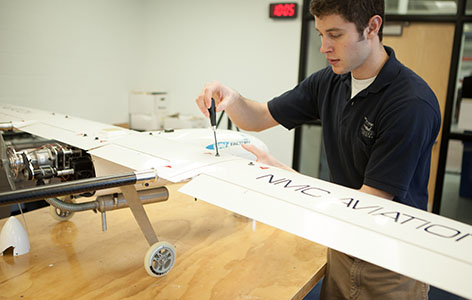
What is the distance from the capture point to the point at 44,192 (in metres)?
0.99

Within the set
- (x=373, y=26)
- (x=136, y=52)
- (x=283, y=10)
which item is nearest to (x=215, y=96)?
(x=373, y=26)

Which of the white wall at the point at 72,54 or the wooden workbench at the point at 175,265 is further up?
the white wall at the point at 72,54

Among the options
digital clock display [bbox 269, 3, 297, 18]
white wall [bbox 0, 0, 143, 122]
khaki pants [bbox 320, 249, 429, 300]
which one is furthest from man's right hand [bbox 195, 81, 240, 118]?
white wall [bbox 0, 0, 143, 122]

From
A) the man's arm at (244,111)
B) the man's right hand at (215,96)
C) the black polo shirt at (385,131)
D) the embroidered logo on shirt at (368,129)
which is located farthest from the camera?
the man's arm at (244,111)

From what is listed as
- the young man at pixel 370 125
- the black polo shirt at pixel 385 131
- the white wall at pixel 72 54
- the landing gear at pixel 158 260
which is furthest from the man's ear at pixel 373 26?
the white wall at pixel 72 54

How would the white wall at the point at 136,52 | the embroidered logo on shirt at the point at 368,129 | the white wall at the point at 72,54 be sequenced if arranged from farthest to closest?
the white wall at the point at 136,52 < the white wall at the point at 72,54 < the embroidered logo on shirt at the point at 368,129

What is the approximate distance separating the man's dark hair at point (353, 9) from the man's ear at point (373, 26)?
0.05ft

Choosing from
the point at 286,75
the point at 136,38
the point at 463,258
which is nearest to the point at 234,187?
the point at 463,258

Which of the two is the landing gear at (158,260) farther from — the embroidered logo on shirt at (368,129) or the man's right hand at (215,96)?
the embroidered logo on shirt at (368,129)

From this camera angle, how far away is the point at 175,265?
1.55 metres

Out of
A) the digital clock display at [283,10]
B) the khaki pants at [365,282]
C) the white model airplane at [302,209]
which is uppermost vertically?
the digital clock display at [283,10]

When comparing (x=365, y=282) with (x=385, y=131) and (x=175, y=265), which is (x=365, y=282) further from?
(x=175, y=265)

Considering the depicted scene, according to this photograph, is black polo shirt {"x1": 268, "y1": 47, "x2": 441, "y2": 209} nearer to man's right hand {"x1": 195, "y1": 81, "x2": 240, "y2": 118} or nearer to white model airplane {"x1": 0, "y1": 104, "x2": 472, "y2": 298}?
white model airplane {"x1": 0, "y1": 104, "x2": 472, "y2": 298}

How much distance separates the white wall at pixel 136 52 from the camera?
14.7ft
